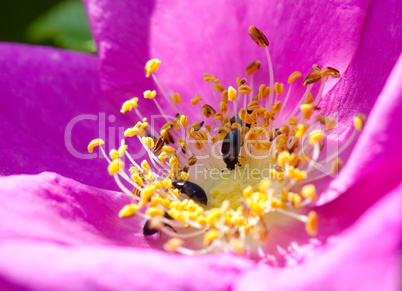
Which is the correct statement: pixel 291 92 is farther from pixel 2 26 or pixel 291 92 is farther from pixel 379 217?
pixel 2 26

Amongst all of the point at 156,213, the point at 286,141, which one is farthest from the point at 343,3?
the point at 156,213

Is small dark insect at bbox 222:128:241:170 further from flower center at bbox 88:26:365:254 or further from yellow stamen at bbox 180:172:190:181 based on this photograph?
yellow stamen at bbox 180:172:190:181

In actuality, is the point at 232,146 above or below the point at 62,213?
above

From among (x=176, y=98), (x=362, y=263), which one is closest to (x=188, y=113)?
(x=176, y=98)

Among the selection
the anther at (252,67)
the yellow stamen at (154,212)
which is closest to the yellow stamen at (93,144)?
the yellow stamen at (154,212)

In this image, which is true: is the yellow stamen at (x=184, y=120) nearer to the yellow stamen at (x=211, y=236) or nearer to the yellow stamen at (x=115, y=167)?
the yellow stamen at (x=115, y=167)

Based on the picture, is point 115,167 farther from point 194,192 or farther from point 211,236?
point 211,236
